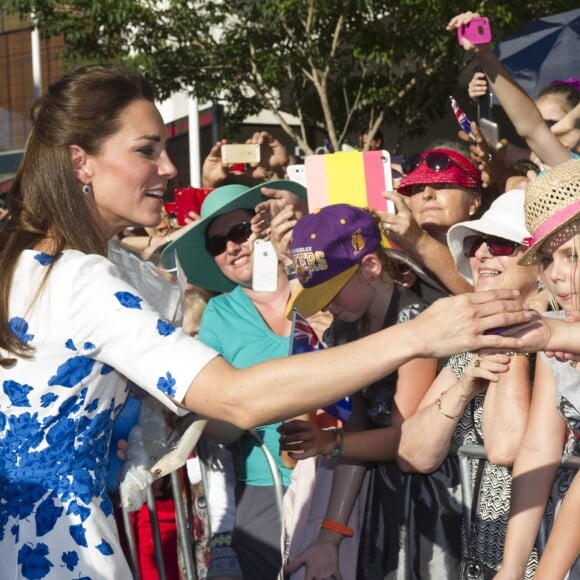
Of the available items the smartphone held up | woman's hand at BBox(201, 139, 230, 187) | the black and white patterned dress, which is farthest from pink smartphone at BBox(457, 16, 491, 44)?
woman's hand at BBox(201, 139, 230, 187)

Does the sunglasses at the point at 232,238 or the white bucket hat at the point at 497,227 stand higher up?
the white bucket hat at the point at 497,227

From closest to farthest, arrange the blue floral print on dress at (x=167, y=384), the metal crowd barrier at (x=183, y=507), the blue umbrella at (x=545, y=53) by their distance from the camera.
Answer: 1. the blue floral print on dress at (x=167, y=384)
2. the metal crowd barrier at (x=183, y=507)
3. the blue umbrella at (x=545, y=53)

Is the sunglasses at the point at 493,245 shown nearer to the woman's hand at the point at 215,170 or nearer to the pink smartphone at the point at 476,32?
the pink smartphone at the point at 476,32

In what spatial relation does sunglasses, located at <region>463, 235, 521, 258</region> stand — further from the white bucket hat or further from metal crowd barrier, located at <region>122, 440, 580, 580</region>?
metal crowd barrier, located at <region>122, 440, 580, 580</region>

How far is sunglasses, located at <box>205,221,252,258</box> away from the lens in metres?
5.16

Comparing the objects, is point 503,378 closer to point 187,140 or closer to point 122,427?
point 122,427

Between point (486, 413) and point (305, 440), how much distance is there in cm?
65

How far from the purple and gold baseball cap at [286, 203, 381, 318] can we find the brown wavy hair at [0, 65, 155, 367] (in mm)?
1045

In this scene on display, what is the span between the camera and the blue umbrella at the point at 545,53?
6734 millimetres

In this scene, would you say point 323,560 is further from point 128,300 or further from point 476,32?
point 476,32

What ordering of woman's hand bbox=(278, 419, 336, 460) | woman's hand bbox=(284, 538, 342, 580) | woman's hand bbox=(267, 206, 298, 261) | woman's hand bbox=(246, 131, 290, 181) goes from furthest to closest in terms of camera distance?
woman's hand bbox=(246, 131, 290, 181) → woman's hand bbox=(267, 206, 298, 261) → woman's hand bbox=(284, 538, 342, 580) → woman's hand bbox=(278, 419, 336, 460)

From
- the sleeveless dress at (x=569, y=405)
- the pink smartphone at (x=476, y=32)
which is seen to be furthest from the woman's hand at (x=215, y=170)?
the sleeveless dress at (x=569, y=405)

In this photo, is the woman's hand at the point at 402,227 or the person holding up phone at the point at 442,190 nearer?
the woman's hand at the point at 402,227

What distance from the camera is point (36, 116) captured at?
319 centimetres
